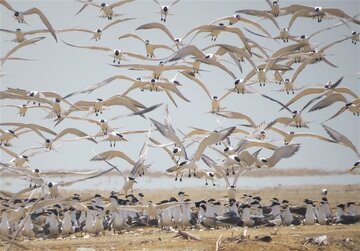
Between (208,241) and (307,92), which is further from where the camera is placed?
(307,92)

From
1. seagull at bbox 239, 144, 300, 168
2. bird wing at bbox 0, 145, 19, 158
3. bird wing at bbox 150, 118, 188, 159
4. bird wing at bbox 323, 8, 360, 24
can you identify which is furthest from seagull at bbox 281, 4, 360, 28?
bird wing at bbox 0, 145, 19, 158

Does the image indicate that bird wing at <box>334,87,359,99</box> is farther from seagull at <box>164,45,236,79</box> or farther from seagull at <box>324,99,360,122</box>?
seagull at <box>164,45,236,79</box>

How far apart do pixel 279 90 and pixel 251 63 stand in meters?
2.09

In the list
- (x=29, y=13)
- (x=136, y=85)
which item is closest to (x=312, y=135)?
(x=136, y=85)

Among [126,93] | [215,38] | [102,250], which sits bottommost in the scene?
[102,250]

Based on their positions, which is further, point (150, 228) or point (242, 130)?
point (150, 228)

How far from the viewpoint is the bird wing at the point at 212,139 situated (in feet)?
44.2

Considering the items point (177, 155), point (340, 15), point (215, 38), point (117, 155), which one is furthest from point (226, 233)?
point (340, 15)

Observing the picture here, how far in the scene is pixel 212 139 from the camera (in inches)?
553

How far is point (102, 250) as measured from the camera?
48.3 feet

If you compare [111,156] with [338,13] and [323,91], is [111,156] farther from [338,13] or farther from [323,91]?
[338,13]

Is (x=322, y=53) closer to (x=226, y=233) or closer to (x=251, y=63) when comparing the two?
(x=251, y=63)

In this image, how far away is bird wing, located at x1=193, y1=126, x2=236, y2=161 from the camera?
13.5 metres

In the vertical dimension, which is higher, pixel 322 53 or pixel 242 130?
pixel 322 53
